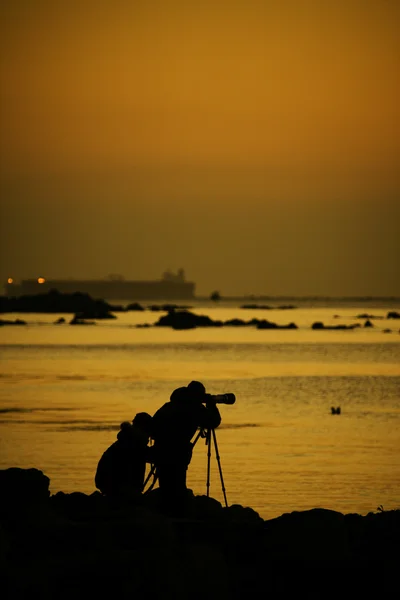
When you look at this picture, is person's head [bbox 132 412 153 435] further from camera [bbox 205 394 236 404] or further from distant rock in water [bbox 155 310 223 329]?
distant rock in water [bbox 155 310 223 329]

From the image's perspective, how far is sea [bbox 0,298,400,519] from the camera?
1714 centimetres

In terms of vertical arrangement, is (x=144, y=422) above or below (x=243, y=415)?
above

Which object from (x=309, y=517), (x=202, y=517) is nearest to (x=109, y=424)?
(x=202, y=517)

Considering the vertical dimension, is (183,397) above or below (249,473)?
above

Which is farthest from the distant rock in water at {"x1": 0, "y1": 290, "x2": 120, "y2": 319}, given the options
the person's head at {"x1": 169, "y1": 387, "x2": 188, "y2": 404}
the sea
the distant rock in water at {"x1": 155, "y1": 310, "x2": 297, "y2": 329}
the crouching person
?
the person's head at {"x1": 169, "y1": 387, "x2": 188, "y2": 404}

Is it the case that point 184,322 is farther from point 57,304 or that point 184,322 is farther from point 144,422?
point 144,422

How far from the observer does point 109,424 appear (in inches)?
968

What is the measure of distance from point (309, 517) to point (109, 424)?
15.1m

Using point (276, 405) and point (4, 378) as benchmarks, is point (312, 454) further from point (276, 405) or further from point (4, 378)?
point (4, 378)

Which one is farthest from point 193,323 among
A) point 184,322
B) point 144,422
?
point 144,422

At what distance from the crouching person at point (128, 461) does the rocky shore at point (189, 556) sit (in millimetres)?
513

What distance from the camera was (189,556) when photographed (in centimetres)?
912

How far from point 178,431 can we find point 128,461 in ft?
1.91

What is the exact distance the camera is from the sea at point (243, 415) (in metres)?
17.1
